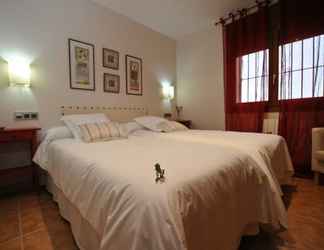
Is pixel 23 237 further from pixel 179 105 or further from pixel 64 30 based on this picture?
pixel 179 105

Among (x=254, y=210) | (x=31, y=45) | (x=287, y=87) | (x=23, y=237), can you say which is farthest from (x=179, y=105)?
(x=23, y=237)

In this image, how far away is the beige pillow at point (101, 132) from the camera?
6.17ft

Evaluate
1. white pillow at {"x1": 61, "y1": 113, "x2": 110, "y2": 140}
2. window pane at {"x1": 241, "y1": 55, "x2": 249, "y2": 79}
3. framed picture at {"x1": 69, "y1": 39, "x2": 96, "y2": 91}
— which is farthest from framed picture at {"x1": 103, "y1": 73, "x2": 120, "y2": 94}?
window pane at {"x1": 241, "y1": 55, "x2": 249, "y2": 79}

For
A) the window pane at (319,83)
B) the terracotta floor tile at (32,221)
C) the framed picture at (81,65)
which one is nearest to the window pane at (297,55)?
the window pane at (319,83)

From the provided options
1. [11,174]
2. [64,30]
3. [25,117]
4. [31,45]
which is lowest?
[11,174]

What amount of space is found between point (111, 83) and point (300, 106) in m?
2.86

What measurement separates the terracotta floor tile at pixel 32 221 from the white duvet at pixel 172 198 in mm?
496

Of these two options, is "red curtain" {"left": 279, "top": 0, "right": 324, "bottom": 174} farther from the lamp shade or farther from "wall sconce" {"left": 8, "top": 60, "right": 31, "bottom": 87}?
"wall sconce" {"left": 8, "top": 60, "right": 31, "bottom": 87}

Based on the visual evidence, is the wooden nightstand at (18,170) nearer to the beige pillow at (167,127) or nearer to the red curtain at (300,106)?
the beige pillow at (167,127)

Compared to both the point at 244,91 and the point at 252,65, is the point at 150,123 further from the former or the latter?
the point at 252,65

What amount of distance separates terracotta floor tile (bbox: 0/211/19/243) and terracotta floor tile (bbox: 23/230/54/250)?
0.41 ft

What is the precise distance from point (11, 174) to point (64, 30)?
1945 millimetres

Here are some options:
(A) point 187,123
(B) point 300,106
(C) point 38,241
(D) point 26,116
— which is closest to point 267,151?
(B) point 300,106

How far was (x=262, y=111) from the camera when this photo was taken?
2.80 m
